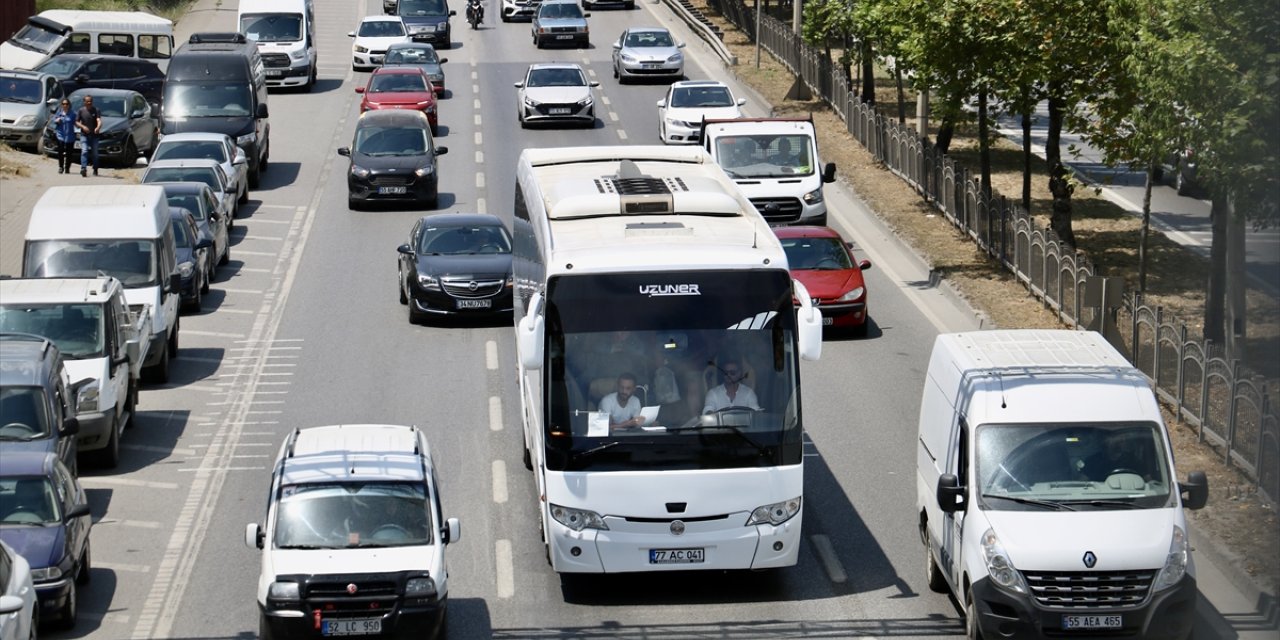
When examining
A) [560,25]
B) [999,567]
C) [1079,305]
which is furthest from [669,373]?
[560,25]

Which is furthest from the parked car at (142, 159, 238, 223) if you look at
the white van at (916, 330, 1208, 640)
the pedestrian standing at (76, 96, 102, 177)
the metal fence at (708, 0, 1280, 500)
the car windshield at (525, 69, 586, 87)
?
the white van at (916, 330, 1208, 640)

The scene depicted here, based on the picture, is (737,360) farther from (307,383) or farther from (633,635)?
(307,383)

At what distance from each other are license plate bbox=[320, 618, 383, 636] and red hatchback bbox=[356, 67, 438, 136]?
1228 inches

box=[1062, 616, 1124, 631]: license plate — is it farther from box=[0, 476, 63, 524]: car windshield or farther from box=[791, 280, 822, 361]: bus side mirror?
box=[0, 476, 63, 524]: car windshield

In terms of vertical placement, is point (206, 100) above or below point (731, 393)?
below

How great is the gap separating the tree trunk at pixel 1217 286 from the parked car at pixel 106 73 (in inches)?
1077

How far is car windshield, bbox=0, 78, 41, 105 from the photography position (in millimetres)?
41938

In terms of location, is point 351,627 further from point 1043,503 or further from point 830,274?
point 830,274

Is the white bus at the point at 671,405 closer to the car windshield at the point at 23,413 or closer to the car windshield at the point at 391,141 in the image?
the car windshield at the point at 23,413

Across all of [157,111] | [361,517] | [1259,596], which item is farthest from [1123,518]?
[157,111]

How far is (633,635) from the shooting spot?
15492 mm

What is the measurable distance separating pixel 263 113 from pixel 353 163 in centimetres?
458

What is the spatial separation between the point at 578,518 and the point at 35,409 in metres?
6.59

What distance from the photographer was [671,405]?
50.6 feet
